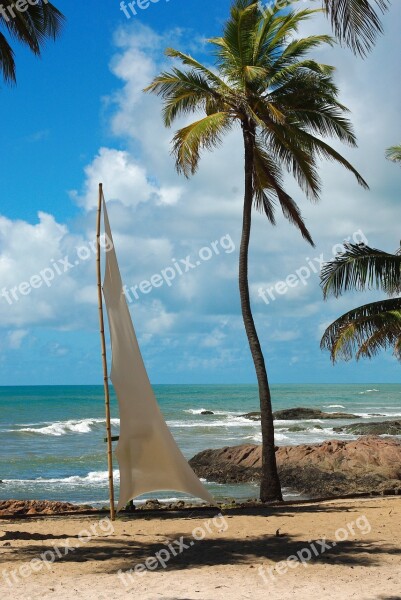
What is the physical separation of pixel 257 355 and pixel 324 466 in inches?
243

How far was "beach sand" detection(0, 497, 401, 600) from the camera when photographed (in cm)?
648

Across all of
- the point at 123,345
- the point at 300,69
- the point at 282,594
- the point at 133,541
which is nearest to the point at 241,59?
the point at 300,69

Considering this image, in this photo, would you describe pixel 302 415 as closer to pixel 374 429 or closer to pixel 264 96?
pixel 374 429

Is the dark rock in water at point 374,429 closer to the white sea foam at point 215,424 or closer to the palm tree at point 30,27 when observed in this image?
the white sea foam at point 215,424

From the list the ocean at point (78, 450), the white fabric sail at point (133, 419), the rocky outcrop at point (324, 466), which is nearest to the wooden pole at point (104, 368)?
the white fabric sail at point (133, 419)

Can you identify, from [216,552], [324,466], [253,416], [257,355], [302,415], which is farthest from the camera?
[253,416]

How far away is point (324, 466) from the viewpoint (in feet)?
58.5

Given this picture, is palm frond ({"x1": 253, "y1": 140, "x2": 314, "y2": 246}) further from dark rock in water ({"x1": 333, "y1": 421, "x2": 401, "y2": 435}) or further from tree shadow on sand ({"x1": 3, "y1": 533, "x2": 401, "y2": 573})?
dark rock in water ({"x1": 333, "y1": 421, "x2": 401, "y2": 435})

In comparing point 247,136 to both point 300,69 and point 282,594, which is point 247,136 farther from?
point 282,594

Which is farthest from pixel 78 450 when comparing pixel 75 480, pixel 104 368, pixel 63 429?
pixel 104 368

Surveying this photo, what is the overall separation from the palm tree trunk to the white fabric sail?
3.45 metres

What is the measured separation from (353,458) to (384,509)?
7.54m

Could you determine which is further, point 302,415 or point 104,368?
point 302,415

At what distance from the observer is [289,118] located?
42.7 ft
